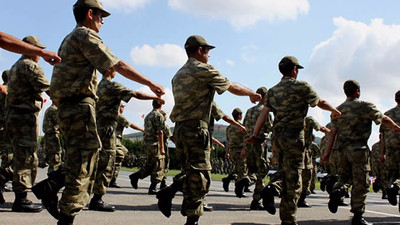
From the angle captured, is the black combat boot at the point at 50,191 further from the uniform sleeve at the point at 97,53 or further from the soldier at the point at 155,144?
the soldier at the point at 155,144

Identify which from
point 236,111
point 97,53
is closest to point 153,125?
point 236,111

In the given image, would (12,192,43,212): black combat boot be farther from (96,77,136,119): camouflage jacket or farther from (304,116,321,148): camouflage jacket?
(304,116,321,148): camouflage jacket

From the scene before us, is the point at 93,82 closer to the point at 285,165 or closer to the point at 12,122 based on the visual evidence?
the point at 12,122

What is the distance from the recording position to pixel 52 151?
11.6m

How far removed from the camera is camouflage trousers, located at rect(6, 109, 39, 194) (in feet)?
20.9

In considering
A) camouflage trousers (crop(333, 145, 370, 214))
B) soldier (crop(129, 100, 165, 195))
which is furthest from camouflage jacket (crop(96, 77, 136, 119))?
soldier (crop(129, 100, 165, 195))

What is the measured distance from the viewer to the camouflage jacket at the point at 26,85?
6.46 m

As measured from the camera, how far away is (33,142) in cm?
650

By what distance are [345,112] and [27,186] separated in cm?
509

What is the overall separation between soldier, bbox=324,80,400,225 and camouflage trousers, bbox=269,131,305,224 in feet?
4.50

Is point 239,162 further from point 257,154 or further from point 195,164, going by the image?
point 195,164

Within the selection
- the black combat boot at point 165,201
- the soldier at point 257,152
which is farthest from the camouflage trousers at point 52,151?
the black combat boot at point 165,201

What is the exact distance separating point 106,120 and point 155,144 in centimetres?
501

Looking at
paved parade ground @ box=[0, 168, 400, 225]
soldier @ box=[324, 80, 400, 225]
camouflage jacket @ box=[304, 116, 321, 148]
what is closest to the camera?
paved parade ground @ box=[0, 168, 400, 225]
